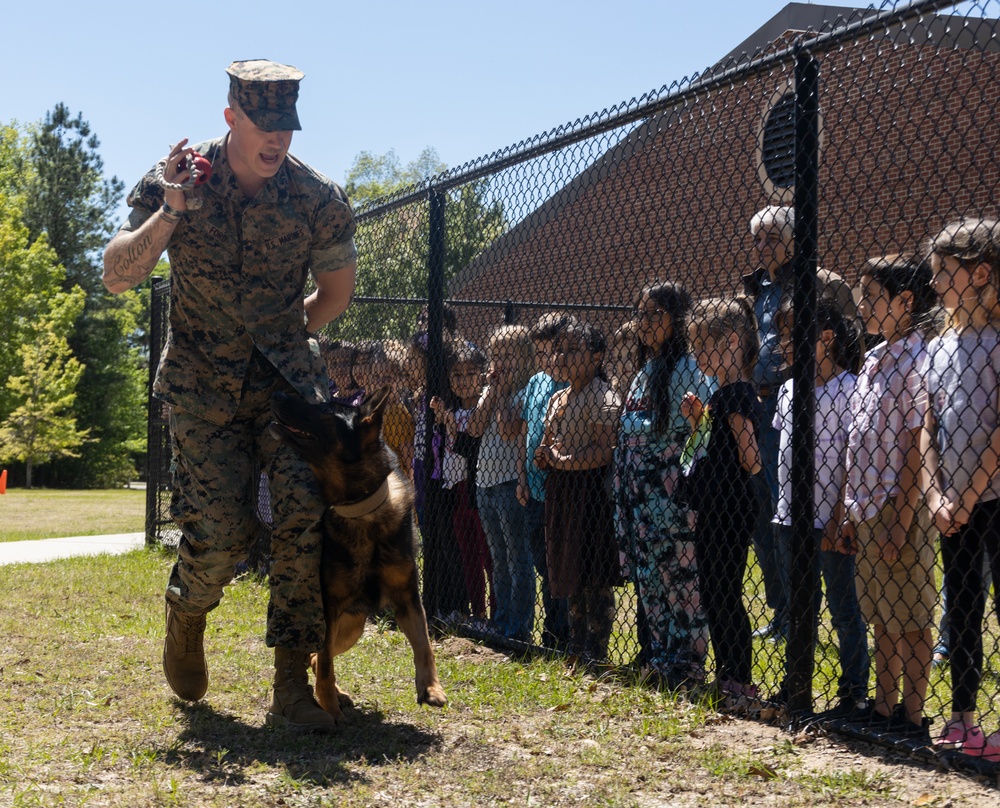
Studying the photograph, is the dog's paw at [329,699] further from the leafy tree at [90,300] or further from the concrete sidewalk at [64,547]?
the leafy tree at [90,300]

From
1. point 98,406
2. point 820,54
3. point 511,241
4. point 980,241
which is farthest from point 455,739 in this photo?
point 98,406

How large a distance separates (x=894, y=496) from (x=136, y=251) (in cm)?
309

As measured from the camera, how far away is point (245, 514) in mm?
4301

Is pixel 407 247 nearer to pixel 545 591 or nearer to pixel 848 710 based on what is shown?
pixel 545 591

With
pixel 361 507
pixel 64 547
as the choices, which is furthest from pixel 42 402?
pixel 361 507

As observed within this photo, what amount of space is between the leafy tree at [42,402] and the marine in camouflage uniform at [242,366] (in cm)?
3913

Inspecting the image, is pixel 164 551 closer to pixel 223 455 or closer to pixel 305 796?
pixel 223 455

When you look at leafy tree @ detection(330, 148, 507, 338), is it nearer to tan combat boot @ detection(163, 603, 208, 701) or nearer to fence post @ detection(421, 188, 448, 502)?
fence post @ detection(421, 188, 448, 502)

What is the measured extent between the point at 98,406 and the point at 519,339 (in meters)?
45.7

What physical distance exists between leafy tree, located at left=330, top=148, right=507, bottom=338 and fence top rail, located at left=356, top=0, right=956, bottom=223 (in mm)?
127

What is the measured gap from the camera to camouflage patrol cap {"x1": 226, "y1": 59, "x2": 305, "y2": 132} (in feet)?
13.1

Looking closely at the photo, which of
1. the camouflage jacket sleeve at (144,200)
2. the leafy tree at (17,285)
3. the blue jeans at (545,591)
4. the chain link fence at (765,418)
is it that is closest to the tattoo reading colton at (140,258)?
the camouflage jacket sleeve at (144,200)

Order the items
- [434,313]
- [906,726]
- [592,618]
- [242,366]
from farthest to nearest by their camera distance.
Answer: [434,313] < [592,618] < [242,366] < [906,726]

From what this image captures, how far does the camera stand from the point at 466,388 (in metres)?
6.68
